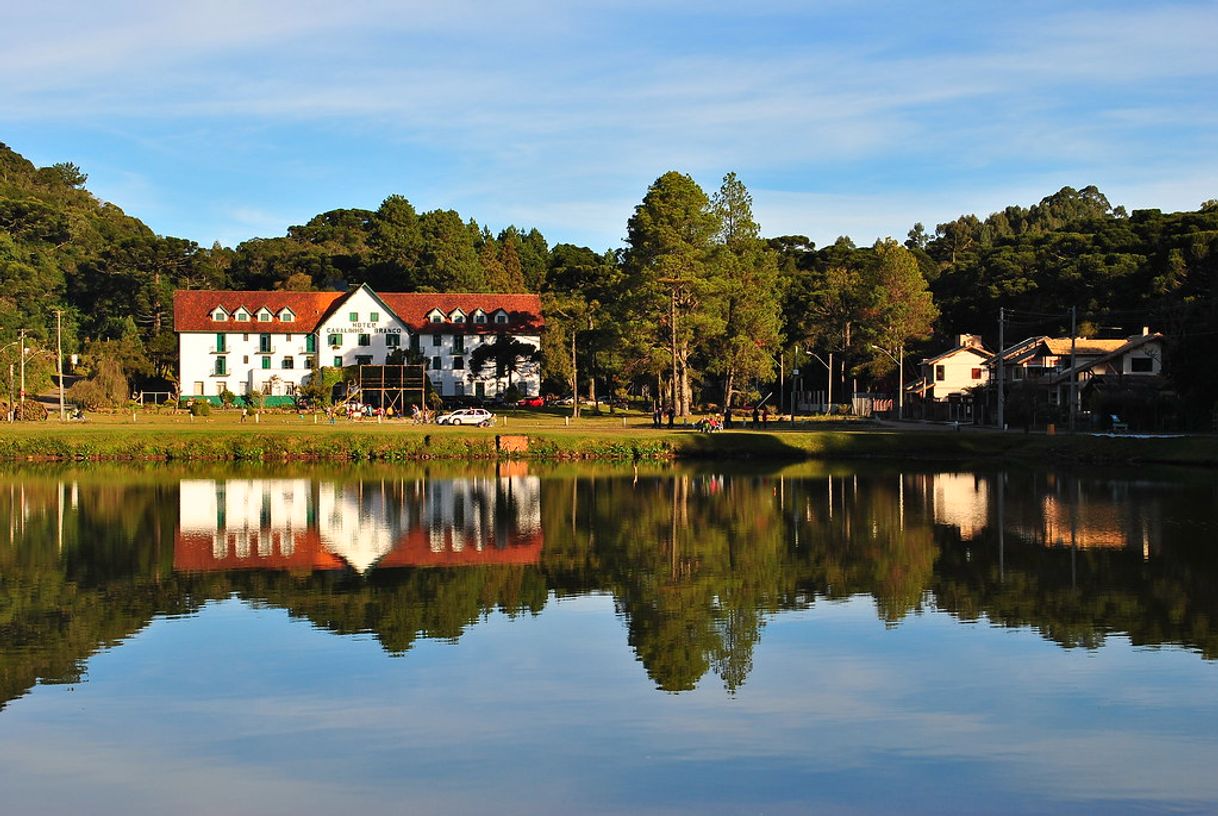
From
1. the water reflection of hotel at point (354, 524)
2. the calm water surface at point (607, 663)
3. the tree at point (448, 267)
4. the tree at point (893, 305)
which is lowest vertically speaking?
the calm water surface at point (607, 663)

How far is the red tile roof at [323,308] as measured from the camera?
366ft

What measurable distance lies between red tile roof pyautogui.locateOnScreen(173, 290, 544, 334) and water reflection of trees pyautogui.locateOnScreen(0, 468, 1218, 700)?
65552 mm

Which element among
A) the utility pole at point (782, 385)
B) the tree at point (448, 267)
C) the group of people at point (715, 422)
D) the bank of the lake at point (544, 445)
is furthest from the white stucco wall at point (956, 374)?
the tree at point (448, 267)

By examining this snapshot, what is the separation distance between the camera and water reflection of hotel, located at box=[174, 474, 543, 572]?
32.1m

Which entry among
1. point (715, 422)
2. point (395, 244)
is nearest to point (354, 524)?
point (715, 422)

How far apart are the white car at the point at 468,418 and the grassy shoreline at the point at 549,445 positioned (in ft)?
32.1

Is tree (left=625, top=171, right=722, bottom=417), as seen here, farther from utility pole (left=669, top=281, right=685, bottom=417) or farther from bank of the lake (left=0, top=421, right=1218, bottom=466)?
bank of the lake (left=0, top=421, right=1218, bottom=466)

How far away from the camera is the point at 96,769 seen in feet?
48.7

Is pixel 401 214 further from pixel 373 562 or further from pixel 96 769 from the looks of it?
pixel 96 769

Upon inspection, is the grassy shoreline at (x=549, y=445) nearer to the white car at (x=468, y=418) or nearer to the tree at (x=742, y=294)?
the white car at (x=468, y=418)

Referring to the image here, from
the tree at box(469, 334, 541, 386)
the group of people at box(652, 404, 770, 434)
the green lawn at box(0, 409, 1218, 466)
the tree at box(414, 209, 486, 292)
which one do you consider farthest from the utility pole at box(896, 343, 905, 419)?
the tree at box(414, 209, 486, 292)

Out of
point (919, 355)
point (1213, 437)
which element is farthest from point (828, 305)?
point (1213, 437)

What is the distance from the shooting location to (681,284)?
83.1m

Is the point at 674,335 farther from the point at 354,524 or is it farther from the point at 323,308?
the point at 354,524
